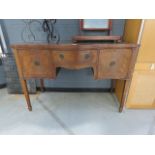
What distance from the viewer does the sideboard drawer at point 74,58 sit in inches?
54.6

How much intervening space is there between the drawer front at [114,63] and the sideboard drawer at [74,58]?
102mm

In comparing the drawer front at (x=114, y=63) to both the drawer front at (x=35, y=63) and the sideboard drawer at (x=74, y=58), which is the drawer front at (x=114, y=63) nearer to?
the sideboard drawer at (x=74, y=58)

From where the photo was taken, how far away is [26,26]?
1866 millimetres

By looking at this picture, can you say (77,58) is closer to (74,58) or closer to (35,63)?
(74,58)

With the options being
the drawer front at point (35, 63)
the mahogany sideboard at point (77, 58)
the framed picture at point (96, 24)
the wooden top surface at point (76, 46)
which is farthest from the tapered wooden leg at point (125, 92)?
the drawer front at point (35, 63)

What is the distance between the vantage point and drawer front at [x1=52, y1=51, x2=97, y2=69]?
1.39m

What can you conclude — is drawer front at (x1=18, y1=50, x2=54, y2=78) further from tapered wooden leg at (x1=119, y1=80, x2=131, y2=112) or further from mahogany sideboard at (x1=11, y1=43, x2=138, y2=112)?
tapered wooden leg at (x1=119, y1=80, x2=131, y2=112)

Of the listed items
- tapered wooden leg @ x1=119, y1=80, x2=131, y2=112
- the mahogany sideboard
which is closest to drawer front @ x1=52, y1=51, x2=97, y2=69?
the mahogany sideboard

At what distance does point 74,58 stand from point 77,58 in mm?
31

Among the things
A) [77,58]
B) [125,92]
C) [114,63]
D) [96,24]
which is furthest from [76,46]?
[125,92]
